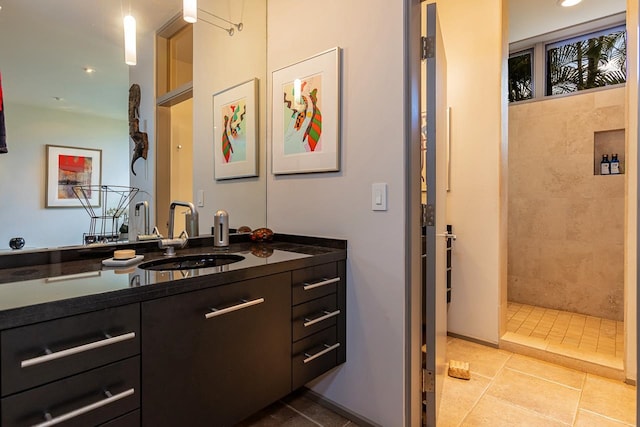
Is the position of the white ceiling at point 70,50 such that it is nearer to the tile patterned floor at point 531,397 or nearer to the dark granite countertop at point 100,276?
the dark granite countertop at point 100,276

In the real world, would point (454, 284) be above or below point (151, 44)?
below

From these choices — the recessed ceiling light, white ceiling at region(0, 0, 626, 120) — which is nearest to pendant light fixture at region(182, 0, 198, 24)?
white ceiling at region(0, 0, 626, 120)

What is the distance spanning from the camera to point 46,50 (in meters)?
1.38

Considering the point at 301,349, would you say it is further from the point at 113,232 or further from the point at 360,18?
the point at 360,18

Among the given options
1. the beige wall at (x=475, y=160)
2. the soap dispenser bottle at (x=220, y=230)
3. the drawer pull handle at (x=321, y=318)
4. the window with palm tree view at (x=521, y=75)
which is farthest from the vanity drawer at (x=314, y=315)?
the window with palm tree view at (x=521, y=75)

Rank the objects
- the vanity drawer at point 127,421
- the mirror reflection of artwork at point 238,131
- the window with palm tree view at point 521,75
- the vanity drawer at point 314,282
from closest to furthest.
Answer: the vanity drawer at point 127,421 → the vanity drawer at point 314,282 → the mirror reflection of artwork at point 238,131 → the window with palm tree view at point 521,75

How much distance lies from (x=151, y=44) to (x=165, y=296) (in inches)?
53.3

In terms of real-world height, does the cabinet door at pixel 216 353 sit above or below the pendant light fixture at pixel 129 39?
below

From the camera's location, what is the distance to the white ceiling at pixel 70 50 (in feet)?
4.17

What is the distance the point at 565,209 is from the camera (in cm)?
334

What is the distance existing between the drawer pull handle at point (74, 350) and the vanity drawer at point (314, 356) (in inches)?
29.2

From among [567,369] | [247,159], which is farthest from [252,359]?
[567,369]

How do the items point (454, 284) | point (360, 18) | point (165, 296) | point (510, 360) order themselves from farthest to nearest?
point (454, 284)
point (510, 360)
point (360, 18)
point (165, 296)

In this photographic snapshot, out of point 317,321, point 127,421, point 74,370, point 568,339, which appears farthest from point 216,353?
point 568,339
